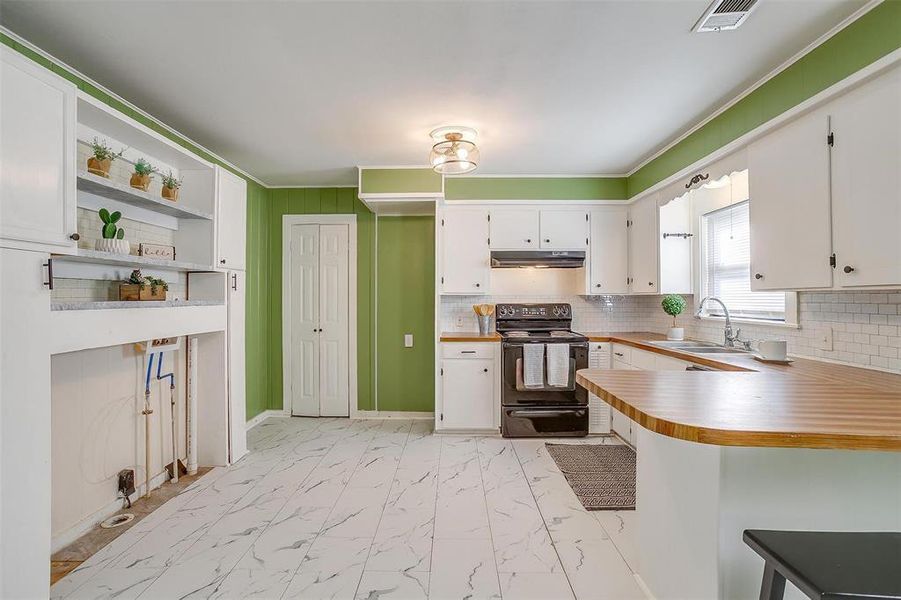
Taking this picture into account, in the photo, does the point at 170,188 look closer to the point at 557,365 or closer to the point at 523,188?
the point at 523,188

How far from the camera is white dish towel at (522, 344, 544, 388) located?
3691mm

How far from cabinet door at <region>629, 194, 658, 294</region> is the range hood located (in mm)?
495

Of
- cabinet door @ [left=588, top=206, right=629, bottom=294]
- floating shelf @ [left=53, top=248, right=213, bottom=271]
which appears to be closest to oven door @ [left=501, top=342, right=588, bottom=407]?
cabinet door @ [left=588, top=206, right=629, bottom=294]

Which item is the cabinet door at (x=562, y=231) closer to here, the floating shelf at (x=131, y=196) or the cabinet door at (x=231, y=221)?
the cabinet door at (x=231, y=221)

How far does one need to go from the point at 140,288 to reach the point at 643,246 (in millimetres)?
3923

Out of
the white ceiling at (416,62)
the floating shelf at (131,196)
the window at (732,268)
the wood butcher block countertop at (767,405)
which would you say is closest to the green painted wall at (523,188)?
the white ceiling at (416,62)

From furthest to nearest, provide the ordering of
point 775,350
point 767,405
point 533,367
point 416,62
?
point 533,367, point 775,350, point 416,62, point 767,405

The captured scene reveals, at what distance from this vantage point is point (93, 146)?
220 cm

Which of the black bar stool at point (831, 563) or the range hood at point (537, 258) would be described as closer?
the black bar stool at point (831, 563)

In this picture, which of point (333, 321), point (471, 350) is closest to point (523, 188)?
point (471, 350)

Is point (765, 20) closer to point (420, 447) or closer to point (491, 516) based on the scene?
point (491, 516)

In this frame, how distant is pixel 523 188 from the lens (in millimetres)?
4090

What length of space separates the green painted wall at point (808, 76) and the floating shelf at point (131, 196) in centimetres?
353

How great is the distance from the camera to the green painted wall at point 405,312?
4441 mm
